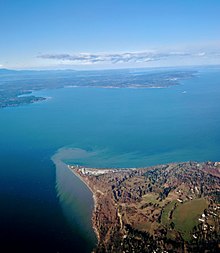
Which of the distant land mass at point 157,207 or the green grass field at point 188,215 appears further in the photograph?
the green grass field at point 188,215

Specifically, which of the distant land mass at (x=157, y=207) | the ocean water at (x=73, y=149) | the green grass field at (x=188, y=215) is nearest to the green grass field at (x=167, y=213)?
the distant land mass at (x=157, y=207)

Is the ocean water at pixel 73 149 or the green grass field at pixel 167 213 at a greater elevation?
the ocean water at pixel 73 149

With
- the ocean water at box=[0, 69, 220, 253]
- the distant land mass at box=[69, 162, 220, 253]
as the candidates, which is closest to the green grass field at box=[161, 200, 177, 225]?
the distant land mass at box=[69, 162, 220, 253]

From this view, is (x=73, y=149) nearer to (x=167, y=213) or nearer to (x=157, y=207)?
(x=157, y=207)

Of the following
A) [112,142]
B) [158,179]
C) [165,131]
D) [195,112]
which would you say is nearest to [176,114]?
[195,112]

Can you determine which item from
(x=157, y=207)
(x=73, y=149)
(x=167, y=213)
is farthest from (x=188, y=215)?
(x=73, y=149)

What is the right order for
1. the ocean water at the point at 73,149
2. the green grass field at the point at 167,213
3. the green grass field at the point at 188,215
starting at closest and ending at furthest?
the green grass field at the point at 188,215 < the ocean water at the point at 73,149 < the green grass field at the point at 167,213

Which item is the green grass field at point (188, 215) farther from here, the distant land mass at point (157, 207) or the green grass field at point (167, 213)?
the green grass field at point (167, 213)
